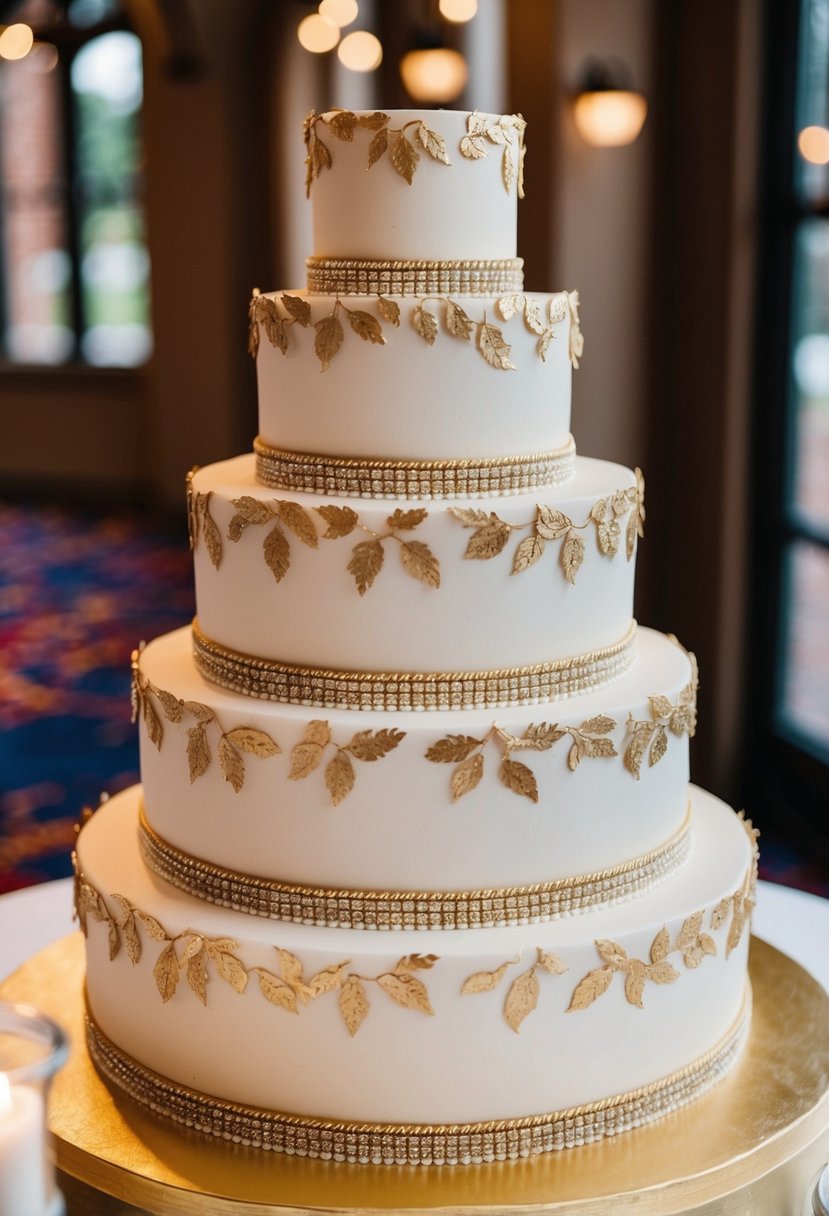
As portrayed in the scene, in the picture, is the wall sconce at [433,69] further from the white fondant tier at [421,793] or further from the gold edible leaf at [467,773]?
the gold edible leaf at [467,773]

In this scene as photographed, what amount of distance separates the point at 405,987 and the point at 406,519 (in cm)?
64

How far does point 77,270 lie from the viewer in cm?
1191

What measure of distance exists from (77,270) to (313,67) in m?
3.37

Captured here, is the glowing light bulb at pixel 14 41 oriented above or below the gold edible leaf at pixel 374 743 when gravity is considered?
above

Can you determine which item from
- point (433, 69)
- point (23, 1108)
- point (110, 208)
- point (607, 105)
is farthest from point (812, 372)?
point (110, 208)

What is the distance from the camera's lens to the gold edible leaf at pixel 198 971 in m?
2.12

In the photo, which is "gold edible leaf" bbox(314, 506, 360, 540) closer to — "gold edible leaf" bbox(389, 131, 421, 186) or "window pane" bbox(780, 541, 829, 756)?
"gold edible leaf" bbox(389, 131, 421, 186)

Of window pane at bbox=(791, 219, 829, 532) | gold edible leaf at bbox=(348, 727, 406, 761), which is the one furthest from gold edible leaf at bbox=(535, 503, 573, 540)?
window pane at bbox=(791, 219, 829, 532)

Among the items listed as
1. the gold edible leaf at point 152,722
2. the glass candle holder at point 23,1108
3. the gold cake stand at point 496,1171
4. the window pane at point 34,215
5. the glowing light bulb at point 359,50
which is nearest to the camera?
the glass candle holder at point 23,1108

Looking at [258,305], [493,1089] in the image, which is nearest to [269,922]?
[493,1089]

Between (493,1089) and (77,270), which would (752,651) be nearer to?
(493,1089)

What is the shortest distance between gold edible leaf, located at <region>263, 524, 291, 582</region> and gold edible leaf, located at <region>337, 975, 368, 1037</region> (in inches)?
22.9

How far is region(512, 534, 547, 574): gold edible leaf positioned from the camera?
2.09 m

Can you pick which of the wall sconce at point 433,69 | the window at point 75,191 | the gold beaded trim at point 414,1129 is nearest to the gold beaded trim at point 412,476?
the gold beaded trim at point 414,1129
